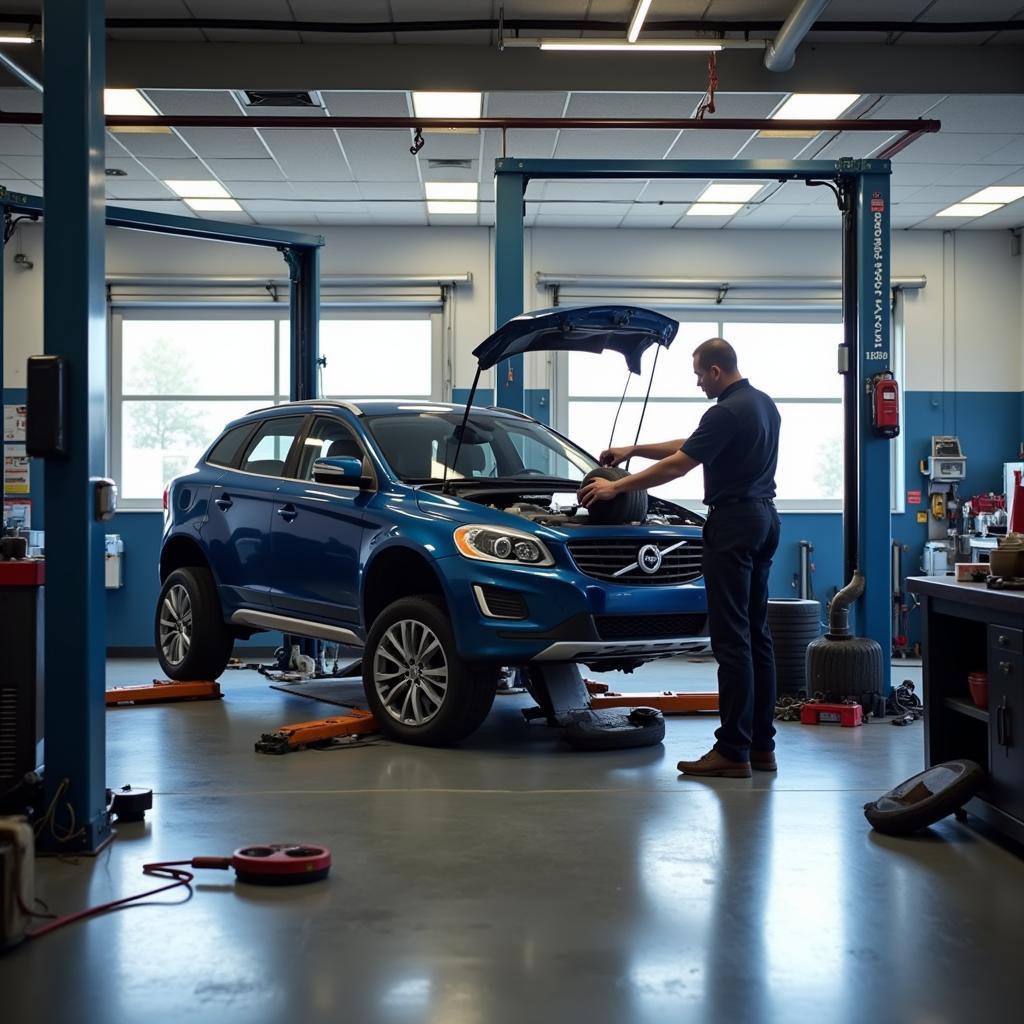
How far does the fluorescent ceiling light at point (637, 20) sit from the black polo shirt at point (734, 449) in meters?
3.35

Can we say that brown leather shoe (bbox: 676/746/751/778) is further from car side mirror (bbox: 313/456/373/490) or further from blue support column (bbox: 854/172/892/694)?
blue support column (bbox: 854/172/892/694)

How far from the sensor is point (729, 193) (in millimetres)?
11297

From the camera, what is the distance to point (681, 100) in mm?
8828

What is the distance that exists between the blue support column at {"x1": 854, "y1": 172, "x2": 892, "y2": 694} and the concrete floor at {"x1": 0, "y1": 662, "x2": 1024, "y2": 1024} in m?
2.20

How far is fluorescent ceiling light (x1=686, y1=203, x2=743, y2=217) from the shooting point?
11.7 m

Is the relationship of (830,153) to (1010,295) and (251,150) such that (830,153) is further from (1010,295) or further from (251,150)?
(251,150)

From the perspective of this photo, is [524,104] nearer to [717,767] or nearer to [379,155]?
[379,155]

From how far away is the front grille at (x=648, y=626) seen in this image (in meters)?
5.66

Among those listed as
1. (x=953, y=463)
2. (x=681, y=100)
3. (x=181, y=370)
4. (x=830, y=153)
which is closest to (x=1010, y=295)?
(x=953, y=463)

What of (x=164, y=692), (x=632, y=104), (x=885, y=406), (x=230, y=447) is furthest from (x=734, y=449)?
(x=632, y=104)

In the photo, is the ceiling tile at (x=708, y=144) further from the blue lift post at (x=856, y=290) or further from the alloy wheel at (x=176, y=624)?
the alloy wheel at (x=176, y=624)

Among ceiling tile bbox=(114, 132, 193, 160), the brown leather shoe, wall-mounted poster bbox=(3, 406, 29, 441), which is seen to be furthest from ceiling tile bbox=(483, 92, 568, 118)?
wall-mounted poster bbox=(3, 406, 29, 441)

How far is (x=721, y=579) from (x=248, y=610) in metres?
3.24

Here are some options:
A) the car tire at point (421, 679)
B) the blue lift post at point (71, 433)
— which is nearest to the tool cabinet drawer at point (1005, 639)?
the car tire at point (421, 679)
